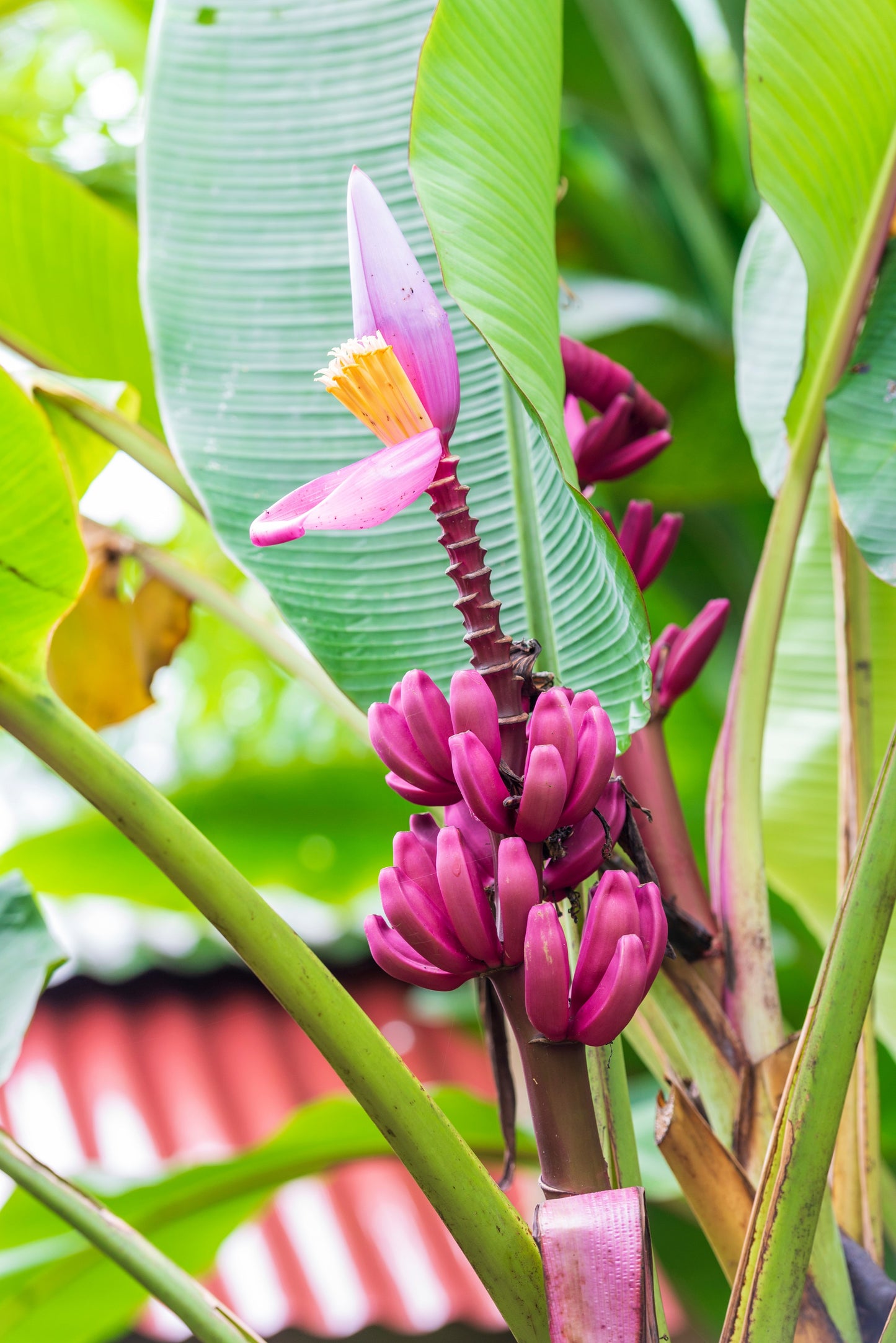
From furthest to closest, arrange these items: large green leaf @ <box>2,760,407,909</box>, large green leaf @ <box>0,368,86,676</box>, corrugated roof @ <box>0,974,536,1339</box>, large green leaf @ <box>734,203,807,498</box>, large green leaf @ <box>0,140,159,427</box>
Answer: corrugated roof @ <box>0,974,536,1339</box> → large green leaf @ <box>2,760,407,909</box> → large green leaf @ <box>0,140,159,427</box> → large green leaf @ <box>734,203,807,498</box> → large green leaf @ <box>0,368,86,676</box>

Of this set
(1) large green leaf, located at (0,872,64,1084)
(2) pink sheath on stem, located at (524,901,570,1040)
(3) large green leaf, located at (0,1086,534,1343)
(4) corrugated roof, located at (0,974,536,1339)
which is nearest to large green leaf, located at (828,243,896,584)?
(2) pink sheath on stem, located at (524,901,570,1040)

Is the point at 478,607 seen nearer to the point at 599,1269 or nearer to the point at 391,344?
the point at 391,344

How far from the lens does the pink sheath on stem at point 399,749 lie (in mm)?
326

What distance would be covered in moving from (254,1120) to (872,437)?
1576 millimetres

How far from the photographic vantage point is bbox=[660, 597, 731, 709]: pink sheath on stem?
44cm

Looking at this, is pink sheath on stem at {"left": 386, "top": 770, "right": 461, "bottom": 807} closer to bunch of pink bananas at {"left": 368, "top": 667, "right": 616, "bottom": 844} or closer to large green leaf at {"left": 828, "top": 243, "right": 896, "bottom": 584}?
bunch of pink bananas at {"left": 368, "top": 667, "right": 616, "bottom": 844}

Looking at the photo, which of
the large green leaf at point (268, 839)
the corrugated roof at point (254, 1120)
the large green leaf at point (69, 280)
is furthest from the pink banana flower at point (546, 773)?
the corrugated roof at point (254, 1120)

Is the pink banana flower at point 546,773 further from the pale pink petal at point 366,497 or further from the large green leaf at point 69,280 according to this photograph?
the large green leaf at point 69,280

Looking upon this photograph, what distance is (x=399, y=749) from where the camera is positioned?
0.33 m

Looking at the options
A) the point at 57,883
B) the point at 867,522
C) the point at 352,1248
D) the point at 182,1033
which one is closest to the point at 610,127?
the point at 57,883

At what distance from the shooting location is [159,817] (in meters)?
0.33

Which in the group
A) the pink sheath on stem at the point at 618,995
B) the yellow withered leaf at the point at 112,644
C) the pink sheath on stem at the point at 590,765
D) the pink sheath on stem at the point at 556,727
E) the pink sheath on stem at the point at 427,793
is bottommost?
the yellow withered leaf at the point at 112,644

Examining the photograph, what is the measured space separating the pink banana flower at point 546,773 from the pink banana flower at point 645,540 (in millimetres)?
154

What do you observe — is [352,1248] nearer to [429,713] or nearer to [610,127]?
[429,713]
